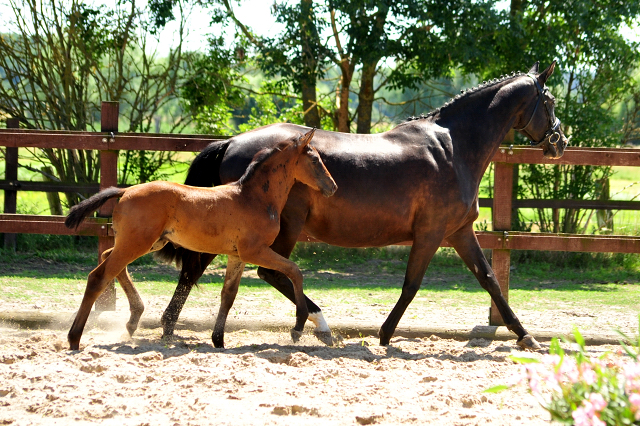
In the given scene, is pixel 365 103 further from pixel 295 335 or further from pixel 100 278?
pixel 100 278

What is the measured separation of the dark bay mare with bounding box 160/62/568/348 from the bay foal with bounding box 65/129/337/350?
0.30 m

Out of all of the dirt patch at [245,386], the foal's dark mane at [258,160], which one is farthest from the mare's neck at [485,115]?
the dirt patch at [245,386]

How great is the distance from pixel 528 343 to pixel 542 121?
187cm

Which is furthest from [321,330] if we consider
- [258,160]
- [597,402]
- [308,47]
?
[308,47]

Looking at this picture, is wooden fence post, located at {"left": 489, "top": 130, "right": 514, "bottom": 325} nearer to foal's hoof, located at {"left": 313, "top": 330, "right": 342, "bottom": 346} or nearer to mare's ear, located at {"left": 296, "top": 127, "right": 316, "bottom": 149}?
foal's hoof, located at {"left": 313, "top": 330, "right": 342, "bottom": 346}

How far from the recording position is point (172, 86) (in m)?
10.8

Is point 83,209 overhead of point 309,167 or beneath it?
beneath

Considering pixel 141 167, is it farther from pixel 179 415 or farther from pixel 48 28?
pixel 179 415

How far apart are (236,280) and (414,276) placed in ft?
4.55

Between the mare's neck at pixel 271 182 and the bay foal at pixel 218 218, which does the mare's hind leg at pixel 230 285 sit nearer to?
the bay foal at pixel 218 218

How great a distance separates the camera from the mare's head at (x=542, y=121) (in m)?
5.46

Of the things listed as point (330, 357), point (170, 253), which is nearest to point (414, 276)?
point (330, 357)

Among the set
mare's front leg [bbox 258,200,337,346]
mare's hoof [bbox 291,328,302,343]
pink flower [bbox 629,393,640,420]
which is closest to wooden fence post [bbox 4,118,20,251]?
mare's front leg [bbox 258,200,337,346]

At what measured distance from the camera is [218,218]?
14.5ft
